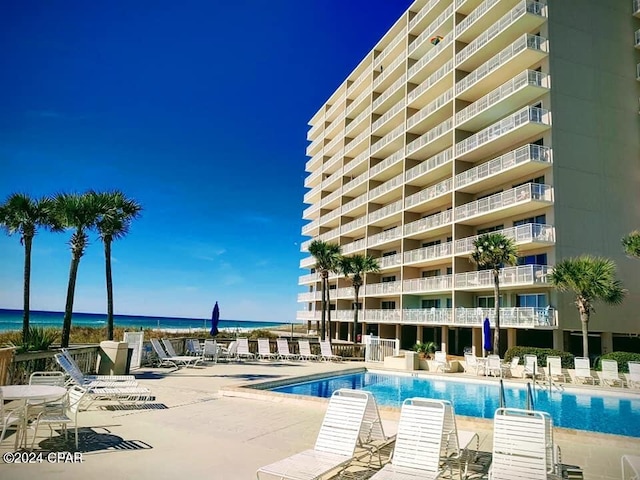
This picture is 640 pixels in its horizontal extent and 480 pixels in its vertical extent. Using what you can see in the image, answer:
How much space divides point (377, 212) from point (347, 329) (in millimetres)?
12431

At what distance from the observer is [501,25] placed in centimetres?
2656

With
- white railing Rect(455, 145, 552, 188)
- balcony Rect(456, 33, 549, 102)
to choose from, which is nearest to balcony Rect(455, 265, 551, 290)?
white railing Rect(455, 145, 552, 188)

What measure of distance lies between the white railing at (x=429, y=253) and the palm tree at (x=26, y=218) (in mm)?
21631

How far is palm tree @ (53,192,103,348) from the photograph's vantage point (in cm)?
1727

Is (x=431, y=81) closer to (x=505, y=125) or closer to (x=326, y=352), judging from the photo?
(x=505, y=125)

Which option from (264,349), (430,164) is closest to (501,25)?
(430,164)

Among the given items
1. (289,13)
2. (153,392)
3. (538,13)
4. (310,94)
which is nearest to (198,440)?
(153,392)

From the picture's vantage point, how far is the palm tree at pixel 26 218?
20.6 m

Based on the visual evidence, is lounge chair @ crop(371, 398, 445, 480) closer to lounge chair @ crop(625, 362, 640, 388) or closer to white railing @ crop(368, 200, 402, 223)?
lounge chair @ crop(625, 362, 640, 388)

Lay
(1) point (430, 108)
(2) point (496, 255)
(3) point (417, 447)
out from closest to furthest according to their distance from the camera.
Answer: (3) point (417, 447) < (2) point (496, 255) < (1) point (430, 108)

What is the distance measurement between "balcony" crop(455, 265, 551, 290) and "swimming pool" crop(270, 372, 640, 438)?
6.64 meters

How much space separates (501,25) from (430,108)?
7679 mm

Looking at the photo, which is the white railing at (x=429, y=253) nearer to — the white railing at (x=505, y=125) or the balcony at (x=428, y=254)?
the balcony at (x=428, y=254)

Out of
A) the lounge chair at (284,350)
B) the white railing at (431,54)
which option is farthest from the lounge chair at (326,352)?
the white railing at (431,54)
